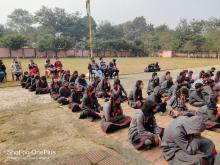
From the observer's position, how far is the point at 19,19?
325 ft

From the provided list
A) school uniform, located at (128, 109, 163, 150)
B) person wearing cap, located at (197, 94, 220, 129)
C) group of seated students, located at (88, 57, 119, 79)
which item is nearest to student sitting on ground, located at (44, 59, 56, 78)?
group of seated students, located at (88, 57, 119, 79)

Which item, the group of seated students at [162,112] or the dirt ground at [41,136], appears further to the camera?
the dirt ground at [41,136]

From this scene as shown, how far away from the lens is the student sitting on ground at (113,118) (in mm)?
6742

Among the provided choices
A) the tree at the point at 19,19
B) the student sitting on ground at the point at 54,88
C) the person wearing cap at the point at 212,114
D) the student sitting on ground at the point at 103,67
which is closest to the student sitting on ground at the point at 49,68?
the student sitting on ground at the point at 103,67

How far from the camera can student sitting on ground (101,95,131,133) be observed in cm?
674

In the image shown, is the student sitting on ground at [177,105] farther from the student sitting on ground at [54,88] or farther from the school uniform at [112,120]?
the student sitting on ground at [54,88]

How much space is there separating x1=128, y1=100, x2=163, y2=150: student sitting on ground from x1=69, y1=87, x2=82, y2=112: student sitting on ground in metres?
3.54

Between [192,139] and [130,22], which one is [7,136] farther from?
[130,22]

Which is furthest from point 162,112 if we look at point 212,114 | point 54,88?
point 54,88

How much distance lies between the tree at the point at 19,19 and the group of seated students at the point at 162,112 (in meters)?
92.4

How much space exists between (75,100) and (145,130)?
13.8 feet

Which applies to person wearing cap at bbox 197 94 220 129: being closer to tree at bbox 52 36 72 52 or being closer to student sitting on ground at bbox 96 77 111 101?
student sitting on ground at bbox 96 77 111 101

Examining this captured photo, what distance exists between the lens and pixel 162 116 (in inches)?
323

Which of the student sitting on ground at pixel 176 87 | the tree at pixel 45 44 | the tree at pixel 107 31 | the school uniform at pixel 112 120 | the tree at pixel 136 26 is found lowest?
the school uniform at pixel 112 120
